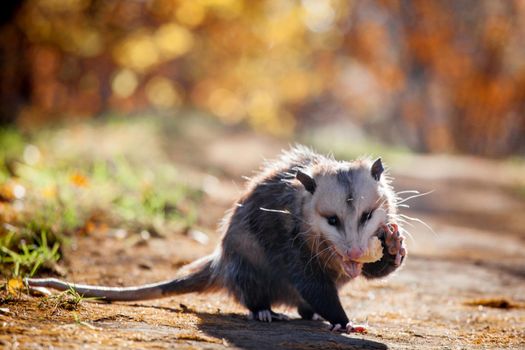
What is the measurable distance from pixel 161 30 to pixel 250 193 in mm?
12574

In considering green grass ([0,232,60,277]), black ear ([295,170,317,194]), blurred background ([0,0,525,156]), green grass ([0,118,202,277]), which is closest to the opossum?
black ear ([295,170,317,194])

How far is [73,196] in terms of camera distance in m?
4.92

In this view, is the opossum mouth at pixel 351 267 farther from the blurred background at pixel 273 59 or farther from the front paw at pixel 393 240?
the blurred background at pixel 273 59

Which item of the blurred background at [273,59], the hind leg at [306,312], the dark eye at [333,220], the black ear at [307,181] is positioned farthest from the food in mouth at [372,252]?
the blurred background at [273,59]

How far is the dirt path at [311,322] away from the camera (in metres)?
2.34

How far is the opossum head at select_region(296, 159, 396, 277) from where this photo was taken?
2.80 meters

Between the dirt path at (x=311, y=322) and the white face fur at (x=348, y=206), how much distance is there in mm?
410

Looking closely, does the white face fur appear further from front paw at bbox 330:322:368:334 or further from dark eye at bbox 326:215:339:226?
front paw at bbox 330:322:368:334

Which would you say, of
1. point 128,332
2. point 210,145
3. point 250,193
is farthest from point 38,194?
point 210,145

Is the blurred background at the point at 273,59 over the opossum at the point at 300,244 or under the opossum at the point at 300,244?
over

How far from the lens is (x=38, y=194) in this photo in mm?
4996

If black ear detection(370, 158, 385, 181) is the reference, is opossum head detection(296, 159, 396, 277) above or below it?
below

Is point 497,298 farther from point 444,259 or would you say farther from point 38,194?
point 38,194

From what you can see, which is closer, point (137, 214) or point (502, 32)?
point (137, 214)
